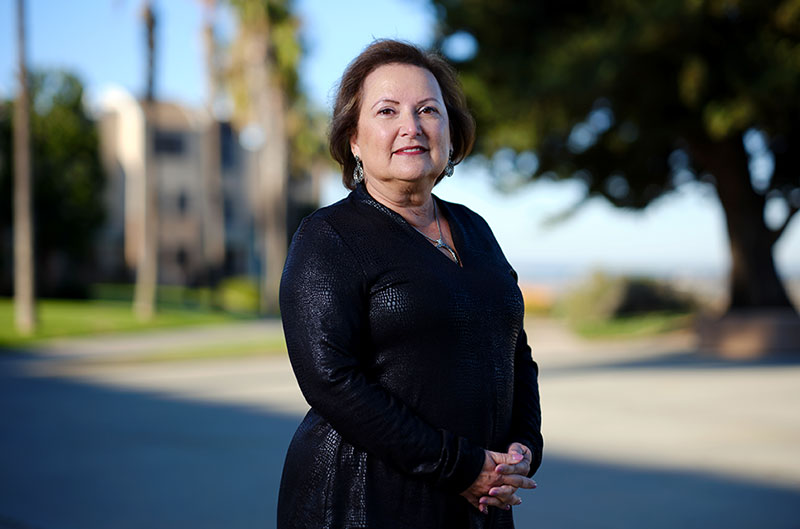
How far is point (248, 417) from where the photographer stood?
9.80m

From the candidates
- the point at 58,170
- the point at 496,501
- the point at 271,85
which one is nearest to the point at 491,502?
the point at 496,501

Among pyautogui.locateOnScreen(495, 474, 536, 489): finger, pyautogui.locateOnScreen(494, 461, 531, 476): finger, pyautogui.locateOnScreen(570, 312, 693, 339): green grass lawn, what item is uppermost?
pyautogui.locateOnScreen(570, 312, 693, 339): green grass lawn

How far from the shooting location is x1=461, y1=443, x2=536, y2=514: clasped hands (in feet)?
6.93

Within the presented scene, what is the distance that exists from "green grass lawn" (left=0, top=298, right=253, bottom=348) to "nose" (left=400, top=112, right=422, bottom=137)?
18.1 meters

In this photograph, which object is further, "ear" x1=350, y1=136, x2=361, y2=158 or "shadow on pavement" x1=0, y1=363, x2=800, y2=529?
"shadow on pavement" x1=0, y1=363, x2=800, y2=529

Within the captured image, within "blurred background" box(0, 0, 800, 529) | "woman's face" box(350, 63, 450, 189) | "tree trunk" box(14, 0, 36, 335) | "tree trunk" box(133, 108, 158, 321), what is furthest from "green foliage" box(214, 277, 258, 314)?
"woman's face" box(350, 63, 450, 189)

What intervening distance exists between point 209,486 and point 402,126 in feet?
16.2

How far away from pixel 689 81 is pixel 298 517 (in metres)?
14.4

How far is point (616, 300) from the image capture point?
2469 centimetres

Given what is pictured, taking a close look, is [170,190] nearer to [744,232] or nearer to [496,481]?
[744,232]

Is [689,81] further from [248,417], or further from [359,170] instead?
[359,170]

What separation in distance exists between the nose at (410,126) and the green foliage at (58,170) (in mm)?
34158

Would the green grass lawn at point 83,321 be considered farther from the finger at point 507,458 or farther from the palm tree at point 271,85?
the finger at point 507,458

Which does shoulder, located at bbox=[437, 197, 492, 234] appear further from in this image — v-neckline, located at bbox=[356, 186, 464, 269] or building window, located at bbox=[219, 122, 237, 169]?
building window, located at bbox=[219, 122, 237, 169]
